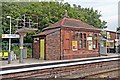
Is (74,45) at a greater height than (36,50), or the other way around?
(74,45)

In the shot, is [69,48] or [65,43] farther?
[69,48]

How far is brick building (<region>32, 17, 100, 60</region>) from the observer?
56.2ft

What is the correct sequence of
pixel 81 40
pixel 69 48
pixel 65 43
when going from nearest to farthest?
pixel 65 43 → pixel 69 48 → pixel 81 40

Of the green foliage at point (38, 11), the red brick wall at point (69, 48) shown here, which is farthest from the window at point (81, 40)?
the green foliage at point (38, 11)

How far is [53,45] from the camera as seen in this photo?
1736 centimetres

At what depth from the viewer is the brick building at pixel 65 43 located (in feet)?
56.2

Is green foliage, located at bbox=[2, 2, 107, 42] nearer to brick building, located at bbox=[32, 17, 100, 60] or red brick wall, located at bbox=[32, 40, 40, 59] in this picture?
red brick wall, located at bbox=[32, 40, 40, 59]

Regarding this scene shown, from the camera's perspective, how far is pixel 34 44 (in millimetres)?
19734

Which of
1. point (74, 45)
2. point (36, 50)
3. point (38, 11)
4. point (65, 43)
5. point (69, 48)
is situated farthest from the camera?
point (38, 11)

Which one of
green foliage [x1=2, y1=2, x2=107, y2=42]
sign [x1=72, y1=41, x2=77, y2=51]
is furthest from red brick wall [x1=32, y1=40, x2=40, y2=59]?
green foliage [x1=2, y1=2, x2=107, y2=42]

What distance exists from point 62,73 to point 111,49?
1916cm

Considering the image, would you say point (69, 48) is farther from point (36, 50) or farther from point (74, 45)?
point (36, 50)

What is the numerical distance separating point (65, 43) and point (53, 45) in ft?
3.07

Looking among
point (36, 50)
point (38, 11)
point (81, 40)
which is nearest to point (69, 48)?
point (81, 40)
